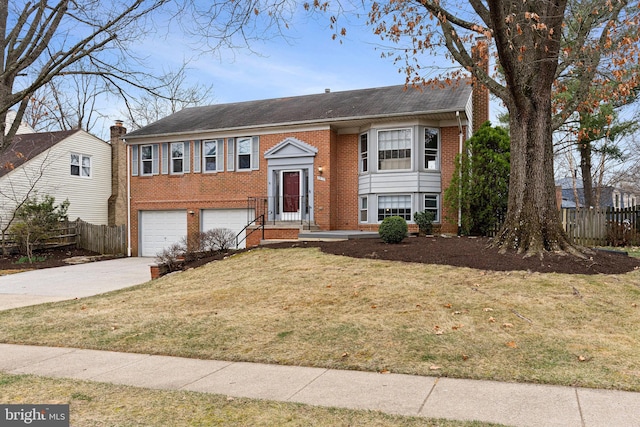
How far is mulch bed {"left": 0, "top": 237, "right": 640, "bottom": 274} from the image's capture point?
911 cm

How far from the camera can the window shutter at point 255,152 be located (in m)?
19.7

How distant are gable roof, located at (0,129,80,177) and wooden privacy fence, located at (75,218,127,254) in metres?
4.17

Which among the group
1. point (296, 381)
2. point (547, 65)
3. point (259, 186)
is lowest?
point (296, 381)

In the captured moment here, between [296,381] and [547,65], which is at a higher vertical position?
[547,65]

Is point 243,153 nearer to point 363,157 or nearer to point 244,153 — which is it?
point 244,153

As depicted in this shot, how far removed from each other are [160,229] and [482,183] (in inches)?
560

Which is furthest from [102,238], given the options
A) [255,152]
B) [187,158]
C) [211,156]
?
[255,152]

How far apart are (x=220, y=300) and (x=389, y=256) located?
421 centimetres

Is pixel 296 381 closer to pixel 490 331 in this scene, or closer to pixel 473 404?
pixel 473 404

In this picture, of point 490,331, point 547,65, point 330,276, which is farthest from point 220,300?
point 547,65

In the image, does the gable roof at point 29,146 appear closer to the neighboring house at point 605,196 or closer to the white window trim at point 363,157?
the white window trim at point 363,157

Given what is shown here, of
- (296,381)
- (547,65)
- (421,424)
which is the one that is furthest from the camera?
(547,65)

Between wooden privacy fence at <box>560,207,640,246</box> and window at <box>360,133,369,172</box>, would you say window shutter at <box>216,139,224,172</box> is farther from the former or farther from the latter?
wooden privacy fence at <box>560,207,640,246</box>

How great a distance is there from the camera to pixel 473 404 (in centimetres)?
393
